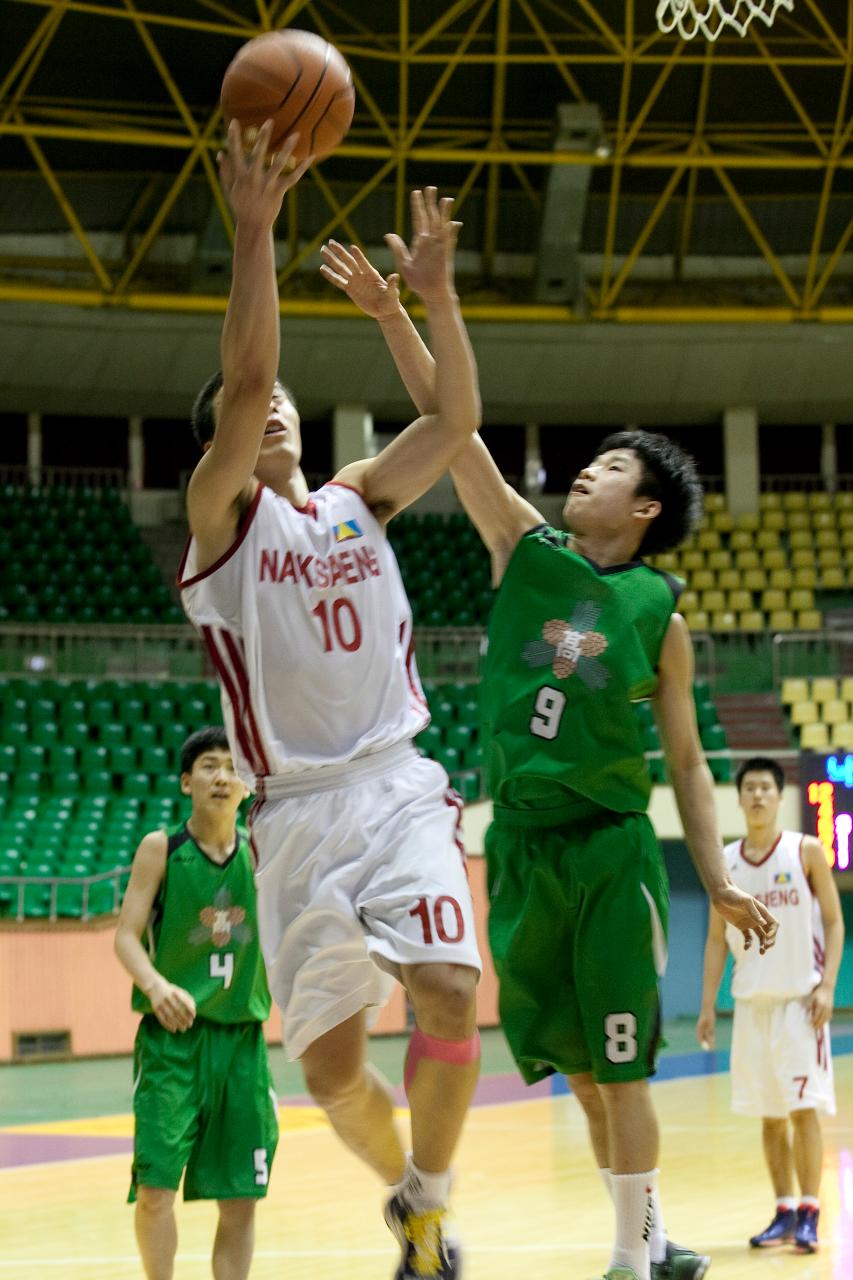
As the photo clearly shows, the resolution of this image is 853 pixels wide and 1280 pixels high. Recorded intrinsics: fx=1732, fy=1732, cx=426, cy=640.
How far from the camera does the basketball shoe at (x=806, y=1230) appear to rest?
6.55 meters

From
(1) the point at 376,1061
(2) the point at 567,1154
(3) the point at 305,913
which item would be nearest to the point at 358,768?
(3) the point at 305,913

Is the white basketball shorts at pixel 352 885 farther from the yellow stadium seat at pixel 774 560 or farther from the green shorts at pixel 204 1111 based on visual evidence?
the yellow stadium seat at pixel 774 560

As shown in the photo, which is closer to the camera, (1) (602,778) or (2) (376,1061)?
(1) (602,778)

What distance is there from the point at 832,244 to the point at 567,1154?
17588 millimetres

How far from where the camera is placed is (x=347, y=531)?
403 cm

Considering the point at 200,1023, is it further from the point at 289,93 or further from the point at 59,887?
the point at 59,887

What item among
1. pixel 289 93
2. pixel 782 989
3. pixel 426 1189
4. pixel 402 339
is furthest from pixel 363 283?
pixel 782 989

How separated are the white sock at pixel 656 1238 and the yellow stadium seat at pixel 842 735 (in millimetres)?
14027

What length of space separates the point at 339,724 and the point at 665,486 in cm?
123

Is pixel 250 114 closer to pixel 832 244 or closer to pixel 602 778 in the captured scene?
pixel 602 778

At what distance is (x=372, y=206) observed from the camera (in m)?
23.1

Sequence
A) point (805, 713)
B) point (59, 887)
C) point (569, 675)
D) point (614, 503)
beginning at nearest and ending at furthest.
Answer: point (569, 675) → point (614, 503) → point (59, 887) → point (805, 713)

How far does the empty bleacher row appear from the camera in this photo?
18172mm

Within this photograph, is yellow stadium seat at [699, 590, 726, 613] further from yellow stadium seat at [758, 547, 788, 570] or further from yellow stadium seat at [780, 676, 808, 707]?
yellow stadium seat at [780, 676, 808, 707]
